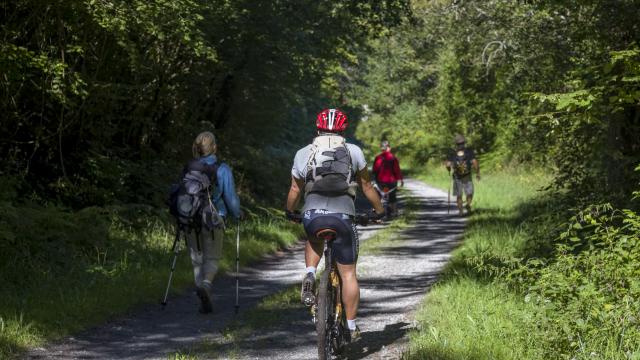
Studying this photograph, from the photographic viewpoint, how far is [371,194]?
6.93 m

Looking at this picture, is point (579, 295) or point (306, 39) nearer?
point (579, 295)

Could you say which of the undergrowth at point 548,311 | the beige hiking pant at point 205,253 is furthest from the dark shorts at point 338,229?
the beige hiking pant at point 205,253

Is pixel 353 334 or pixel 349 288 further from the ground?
pixel 349 288

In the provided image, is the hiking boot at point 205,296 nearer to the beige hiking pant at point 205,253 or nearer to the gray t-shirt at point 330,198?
the beige hiking pant at point 205,253

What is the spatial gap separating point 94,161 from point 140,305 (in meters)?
6.36

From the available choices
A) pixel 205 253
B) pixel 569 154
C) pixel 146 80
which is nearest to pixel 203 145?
pixel 205 253

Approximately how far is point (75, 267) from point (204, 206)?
2.47 meters

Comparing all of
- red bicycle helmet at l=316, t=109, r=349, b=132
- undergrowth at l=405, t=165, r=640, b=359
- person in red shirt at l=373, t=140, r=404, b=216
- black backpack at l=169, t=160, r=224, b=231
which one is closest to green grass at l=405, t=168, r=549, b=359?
undergrowth at l=405, t=165, r=640, b=359

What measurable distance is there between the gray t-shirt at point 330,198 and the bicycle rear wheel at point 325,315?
423 mm

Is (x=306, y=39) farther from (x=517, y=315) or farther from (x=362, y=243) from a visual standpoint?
(x=517, y=315)

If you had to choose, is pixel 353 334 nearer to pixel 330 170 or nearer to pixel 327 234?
pixel 327 234

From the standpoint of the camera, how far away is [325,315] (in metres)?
6.43

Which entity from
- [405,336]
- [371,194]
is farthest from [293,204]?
[405,336]

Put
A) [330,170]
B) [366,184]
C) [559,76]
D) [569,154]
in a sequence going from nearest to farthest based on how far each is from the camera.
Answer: [330,170]
[366,184]
[569,154]
[559,76]
